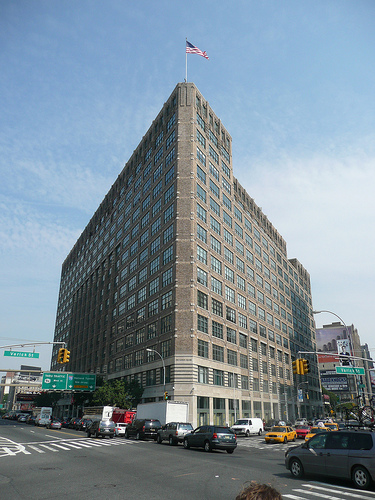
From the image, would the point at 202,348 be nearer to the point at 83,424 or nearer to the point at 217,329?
the point at 217,329

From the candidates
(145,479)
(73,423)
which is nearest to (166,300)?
(73,423)

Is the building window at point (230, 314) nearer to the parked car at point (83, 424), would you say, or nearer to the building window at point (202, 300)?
the building window at point (202, 300)

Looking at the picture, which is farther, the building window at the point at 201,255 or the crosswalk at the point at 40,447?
the building window at the point at 201,255


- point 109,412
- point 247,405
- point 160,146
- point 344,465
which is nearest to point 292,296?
point 247,405

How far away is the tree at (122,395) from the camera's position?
194 ft

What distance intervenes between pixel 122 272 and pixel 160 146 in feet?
84.8

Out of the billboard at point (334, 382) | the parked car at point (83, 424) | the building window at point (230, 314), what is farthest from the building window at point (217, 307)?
the billboard at point (334, 382)

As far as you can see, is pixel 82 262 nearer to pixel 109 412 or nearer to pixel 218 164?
pixel 218 164

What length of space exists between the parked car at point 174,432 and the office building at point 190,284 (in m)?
18.7

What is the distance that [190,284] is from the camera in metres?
55.8

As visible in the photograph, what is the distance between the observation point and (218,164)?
72.0 meters

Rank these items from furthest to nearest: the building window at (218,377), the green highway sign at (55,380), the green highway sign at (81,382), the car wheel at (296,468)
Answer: the green highway sign at (81,382)
the green highway sign at (55,380)
the building window at (218,377)
the car wheel at (296,468)

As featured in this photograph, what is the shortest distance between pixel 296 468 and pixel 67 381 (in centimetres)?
6270

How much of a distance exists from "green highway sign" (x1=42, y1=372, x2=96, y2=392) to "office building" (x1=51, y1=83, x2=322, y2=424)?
4.98 meters
